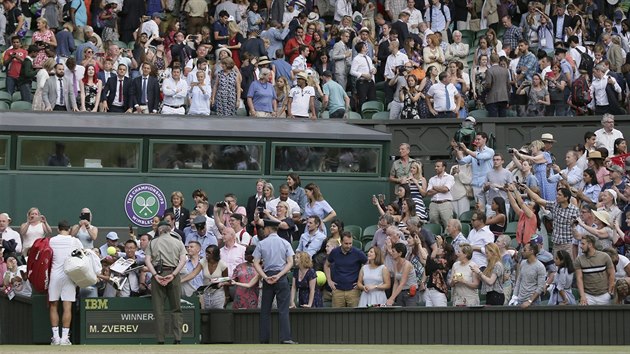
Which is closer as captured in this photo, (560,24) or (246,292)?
(246,292)

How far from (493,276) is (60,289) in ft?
19.0

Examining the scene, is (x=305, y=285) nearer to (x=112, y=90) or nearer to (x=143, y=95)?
(x=143, y=95)

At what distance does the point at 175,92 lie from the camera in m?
30.3

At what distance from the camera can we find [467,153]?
2767 cm

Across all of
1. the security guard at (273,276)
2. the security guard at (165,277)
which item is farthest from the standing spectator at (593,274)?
the security guard at (165,277)

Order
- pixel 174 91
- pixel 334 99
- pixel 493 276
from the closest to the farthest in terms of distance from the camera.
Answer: pixel 493 276 → pixel 174 91 → pixel 334 99

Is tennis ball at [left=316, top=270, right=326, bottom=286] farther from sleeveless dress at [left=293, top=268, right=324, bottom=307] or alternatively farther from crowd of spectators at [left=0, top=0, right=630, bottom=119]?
crowd of spectators at [left=0, top=0, right=630, bottom=119]

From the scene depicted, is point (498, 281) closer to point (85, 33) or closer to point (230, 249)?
point (230, 249)

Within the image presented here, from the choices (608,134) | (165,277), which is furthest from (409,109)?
(165,277)

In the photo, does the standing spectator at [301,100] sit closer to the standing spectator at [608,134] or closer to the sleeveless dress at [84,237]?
the standing spectator at [608,134]

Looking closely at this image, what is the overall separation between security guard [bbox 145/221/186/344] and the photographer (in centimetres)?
960

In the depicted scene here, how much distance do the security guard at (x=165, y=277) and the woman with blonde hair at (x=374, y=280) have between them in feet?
8.66

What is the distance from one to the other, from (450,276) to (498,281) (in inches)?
27.6

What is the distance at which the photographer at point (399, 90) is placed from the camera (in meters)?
31.0
